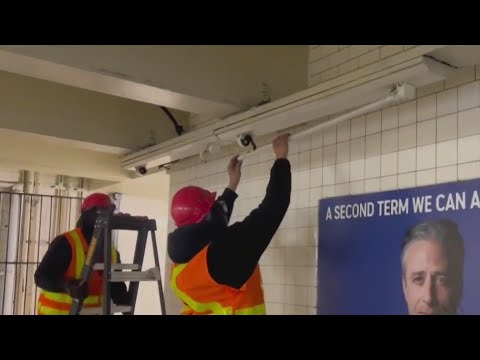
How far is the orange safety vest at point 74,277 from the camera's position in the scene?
11.0 feet

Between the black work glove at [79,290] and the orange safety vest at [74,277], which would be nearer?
the black work glove at [79,290]

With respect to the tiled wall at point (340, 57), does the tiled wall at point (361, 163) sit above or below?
below

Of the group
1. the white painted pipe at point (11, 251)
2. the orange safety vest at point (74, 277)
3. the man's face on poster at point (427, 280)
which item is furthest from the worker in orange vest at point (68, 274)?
the white painted pipe at point (11, 251)

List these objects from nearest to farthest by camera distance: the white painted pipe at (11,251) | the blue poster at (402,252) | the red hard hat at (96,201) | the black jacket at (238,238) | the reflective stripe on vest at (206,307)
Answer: the blue poster at (402,252) < the black jacket at (238,238) < the reflective stripe on vest at (206,307) < the red hard hat at (96,201) < the white painted pipe at (11,251)


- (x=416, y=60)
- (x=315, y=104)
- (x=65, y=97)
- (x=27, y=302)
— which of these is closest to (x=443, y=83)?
(x=416, y=60)

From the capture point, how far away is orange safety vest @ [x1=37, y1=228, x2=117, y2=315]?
3.34 meters

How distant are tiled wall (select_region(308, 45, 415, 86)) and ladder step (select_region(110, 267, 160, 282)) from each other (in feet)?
4.73

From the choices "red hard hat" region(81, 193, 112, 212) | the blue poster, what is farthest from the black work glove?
the blue poster

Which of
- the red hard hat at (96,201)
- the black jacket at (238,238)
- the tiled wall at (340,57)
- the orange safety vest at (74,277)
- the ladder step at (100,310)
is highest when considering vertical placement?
the tiled wall at (340,57)

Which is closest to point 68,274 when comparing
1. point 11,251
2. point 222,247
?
point 222,247

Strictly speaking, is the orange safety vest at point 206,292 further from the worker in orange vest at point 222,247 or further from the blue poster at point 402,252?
the blue poster at point 402,252

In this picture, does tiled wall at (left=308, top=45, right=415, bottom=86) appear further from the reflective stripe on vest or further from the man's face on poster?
the reflective stripe on vest

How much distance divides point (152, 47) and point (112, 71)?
0.28 m
